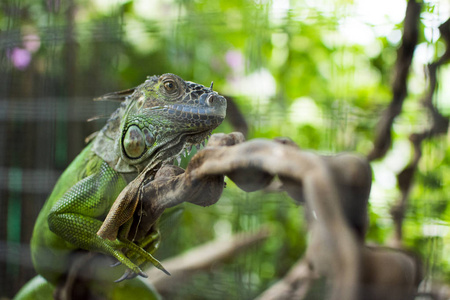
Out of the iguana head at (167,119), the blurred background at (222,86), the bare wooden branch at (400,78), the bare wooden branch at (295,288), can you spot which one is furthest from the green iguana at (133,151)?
the bare wooden branch at (295,288)

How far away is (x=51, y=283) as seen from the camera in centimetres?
58

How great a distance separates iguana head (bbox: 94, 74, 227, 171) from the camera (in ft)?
1.32

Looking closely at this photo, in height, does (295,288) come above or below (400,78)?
below

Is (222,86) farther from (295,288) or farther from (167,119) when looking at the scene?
(167,119)

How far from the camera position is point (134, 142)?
423mm

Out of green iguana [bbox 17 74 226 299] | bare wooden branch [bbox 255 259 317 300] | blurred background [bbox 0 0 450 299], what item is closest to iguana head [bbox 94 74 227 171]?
green iguana [bbox 17 74 226 299]

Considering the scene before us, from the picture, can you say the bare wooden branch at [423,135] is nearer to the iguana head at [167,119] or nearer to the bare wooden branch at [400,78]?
the bare wooden branch at [400,78]

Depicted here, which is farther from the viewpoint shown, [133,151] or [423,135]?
[423,135]

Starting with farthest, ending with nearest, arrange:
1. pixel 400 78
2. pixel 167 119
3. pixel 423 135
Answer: pixel 423 135
pixel 400 78
pixel 167 119

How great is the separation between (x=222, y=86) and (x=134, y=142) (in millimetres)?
668

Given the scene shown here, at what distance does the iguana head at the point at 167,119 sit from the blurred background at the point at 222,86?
480mm

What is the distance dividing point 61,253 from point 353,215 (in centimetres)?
33

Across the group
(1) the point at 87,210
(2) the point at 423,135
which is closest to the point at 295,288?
(2) the point at 423,135

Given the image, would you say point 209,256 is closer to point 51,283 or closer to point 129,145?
point 51,283
